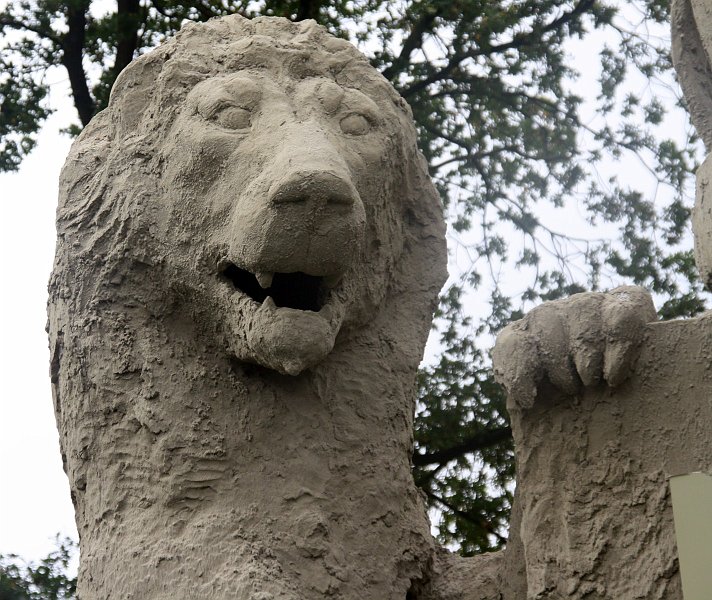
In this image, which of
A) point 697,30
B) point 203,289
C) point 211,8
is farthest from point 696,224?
point 211,8

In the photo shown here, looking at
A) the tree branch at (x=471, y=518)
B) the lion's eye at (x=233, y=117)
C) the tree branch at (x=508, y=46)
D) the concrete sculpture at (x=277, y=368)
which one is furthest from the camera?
the tree branch at (x=508, y=46)

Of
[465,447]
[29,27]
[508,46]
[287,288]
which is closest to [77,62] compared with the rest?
[29,27]

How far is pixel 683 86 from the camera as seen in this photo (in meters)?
3.22

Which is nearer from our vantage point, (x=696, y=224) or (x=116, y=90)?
(x=696, y=224)

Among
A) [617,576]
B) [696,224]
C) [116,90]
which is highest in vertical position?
[116,90]

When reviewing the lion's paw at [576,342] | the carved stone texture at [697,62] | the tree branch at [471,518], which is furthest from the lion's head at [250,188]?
the tree branch at [471,518]

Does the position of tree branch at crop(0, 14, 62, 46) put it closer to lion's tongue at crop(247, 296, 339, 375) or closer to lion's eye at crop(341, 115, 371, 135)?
lion's eye at crop(341, 115, 371, 135)

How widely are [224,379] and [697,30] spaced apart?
1.27 metres

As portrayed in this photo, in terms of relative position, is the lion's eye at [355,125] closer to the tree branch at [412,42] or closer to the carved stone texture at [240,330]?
the carved stone texture at [240,330]

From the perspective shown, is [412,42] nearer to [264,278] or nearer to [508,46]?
[508,46]

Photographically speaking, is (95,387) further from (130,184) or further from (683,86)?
(683,86)

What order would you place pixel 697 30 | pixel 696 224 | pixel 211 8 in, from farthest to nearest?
pixel 211 8 < pixel 697 30 < pixel 696 224

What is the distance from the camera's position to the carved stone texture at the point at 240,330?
2.74m

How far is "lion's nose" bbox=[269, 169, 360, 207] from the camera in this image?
264 centimetres
